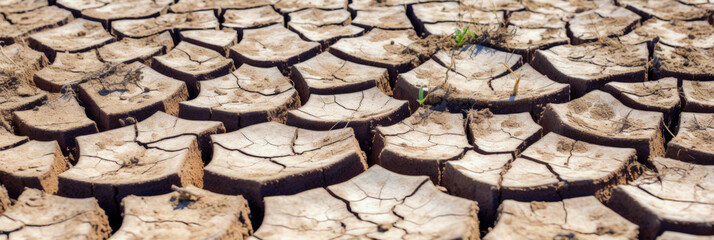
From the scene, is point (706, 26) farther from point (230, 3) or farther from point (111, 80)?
point (111, 80)

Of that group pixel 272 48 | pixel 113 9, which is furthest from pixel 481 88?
pixel 113 9

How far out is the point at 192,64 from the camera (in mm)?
3555

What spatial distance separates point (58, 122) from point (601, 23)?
10.2 feet

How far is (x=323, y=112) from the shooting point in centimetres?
303

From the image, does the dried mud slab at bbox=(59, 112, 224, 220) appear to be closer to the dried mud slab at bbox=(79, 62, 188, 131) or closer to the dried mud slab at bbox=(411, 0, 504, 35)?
the dried mud slab at bbox=(79, 62, 188, 131)

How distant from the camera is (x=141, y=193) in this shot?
96.3 inches

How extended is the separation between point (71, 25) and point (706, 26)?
12.9 feet

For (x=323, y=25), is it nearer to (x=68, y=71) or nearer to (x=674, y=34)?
(x=68, y=71)

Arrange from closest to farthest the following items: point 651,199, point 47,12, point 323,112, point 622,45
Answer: point 651,199 < point 323,112 < point 622,45 < point 47,12

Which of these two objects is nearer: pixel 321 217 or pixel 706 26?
pixel 321 217

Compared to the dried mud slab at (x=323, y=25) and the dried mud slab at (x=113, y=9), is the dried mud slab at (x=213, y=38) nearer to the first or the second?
the dried mud slab at (x=323, y=25)

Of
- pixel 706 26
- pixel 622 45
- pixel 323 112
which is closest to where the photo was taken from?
pixel 323 112

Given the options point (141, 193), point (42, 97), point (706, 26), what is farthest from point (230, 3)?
point (706, 26)

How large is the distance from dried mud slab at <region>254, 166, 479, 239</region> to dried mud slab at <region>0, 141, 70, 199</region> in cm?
92
